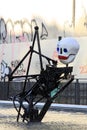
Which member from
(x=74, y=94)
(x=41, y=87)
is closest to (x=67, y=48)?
(x=41, y=87)

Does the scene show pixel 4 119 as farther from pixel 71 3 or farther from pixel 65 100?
pixel 71 3

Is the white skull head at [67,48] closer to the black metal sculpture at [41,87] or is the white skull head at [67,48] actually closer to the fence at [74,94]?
the black metal sculpture at [41,87]

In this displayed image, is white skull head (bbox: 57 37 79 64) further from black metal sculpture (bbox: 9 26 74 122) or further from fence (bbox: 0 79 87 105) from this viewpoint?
fence (bbox: 0 79 87 105)

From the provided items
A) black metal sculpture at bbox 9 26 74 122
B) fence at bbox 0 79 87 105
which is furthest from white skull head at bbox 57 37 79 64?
fence at bbox 0 79 87 105

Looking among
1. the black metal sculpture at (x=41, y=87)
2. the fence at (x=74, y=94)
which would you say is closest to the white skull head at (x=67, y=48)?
the black metal sculpture at (x=41, y=87)

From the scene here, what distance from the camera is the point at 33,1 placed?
2339 centimetres

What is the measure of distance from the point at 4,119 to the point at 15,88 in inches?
275

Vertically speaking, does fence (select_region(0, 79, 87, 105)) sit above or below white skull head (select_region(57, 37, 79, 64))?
below

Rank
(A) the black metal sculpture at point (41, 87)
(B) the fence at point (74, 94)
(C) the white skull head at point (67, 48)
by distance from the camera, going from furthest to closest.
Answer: (B) the fence at point (74, 94) < (A) the black metal sculpture at point (41, 87) < (C) the white skull head at point (67, 48)

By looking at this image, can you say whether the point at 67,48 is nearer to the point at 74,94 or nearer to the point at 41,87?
the point at 41,87

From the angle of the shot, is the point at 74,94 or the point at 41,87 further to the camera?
the point at 74,94

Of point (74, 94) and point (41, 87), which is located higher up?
point (41, 87)

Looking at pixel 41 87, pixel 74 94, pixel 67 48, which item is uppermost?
pixel 67 48

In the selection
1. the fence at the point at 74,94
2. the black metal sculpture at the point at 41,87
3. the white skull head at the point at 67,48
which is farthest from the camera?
the fence at the point at 74,94
